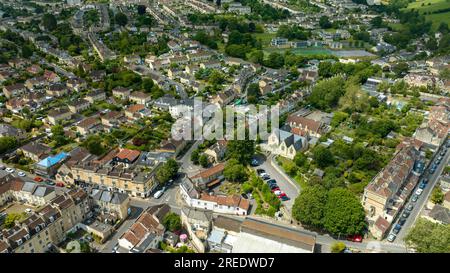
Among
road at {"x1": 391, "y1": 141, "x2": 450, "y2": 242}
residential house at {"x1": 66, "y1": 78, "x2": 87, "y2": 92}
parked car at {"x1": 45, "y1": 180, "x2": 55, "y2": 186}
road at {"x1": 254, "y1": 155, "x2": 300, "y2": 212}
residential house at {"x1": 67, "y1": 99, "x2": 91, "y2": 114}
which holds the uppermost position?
residential house at {"x1": 66, "y1": 78, "x2": 87, "y2": 92}

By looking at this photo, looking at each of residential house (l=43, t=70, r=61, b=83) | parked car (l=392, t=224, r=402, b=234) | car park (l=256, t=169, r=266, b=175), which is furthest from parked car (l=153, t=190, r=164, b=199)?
residential house (l=43, t=70, r=61, b=83)

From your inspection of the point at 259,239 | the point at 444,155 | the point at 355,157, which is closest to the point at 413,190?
the point at 355,157

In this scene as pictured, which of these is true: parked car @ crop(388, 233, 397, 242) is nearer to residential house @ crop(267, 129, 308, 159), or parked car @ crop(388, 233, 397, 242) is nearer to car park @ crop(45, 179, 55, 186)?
residential house @ crop(267, 129, 308, 159)

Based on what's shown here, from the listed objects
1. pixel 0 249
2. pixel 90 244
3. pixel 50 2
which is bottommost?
pixel 90 244

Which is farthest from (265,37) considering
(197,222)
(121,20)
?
(197,222)

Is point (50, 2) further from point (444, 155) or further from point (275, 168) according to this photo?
point (444, 155)

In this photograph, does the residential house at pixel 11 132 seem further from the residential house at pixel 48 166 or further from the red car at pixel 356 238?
the red car at pixel 356 238

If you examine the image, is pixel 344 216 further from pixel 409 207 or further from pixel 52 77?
pixel 52 77
